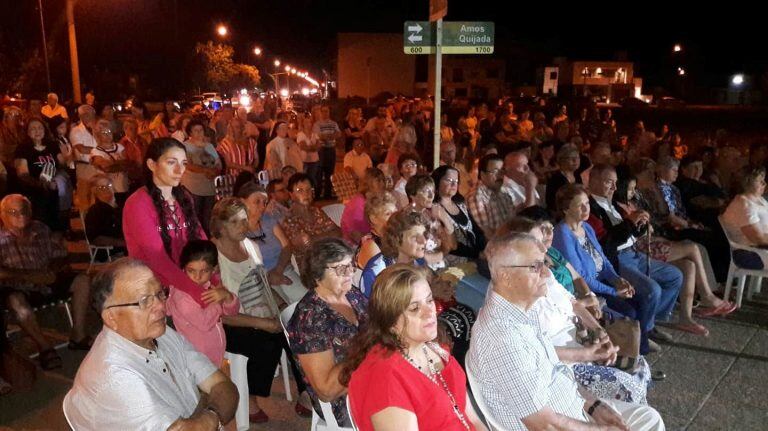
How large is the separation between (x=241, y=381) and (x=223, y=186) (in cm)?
405

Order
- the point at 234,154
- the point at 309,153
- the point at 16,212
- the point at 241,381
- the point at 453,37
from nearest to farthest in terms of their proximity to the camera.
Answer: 1. the point at 241,381
2. the point at 16,212
3. the point at 453,37
4. the point at 234,154
5. the point at 309,153

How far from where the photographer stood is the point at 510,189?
22.0ft

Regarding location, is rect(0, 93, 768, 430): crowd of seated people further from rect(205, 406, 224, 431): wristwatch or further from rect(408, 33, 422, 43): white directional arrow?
rect(408, 33, 422, 43): white directional arrow

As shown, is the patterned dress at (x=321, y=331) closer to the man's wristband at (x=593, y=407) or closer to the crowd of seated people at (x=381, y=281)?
the crowd of seated people at (x=381, y=281)

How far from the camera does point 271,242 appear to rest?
197 inches

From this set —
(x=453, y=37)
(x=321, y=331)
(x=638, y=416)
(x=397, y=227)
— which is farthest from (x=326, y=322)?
(x=453, y=37)

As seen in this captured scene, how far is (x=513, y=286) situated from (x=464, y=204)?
9.92 ft

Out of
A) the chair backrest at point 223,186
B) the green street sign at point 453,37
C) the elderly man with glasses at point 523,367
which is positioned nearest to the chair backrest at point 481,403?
the elderly man with glasses at point 523,367

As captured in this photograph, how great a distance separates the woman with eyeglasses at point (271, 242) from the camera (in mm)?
4699

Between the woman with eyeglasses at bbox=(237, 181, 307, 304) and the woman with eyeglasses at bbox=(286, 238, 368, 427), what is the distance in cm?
156

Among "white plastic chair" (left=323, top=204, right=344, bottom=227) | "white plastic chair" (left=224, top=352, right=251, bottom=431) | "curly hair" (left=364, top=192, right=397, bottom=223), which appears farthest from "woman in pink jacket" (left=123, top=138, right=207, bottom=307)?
"white plastic chair" (left=323, top=204, right=344, bottom=227)

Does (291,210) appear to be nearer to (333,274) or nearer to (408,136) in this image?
(333,274)

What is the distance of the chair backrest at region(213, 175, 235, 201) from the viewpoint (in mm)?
7436

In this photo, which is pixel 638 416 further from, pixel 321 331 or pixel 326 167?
pixel 326 167
